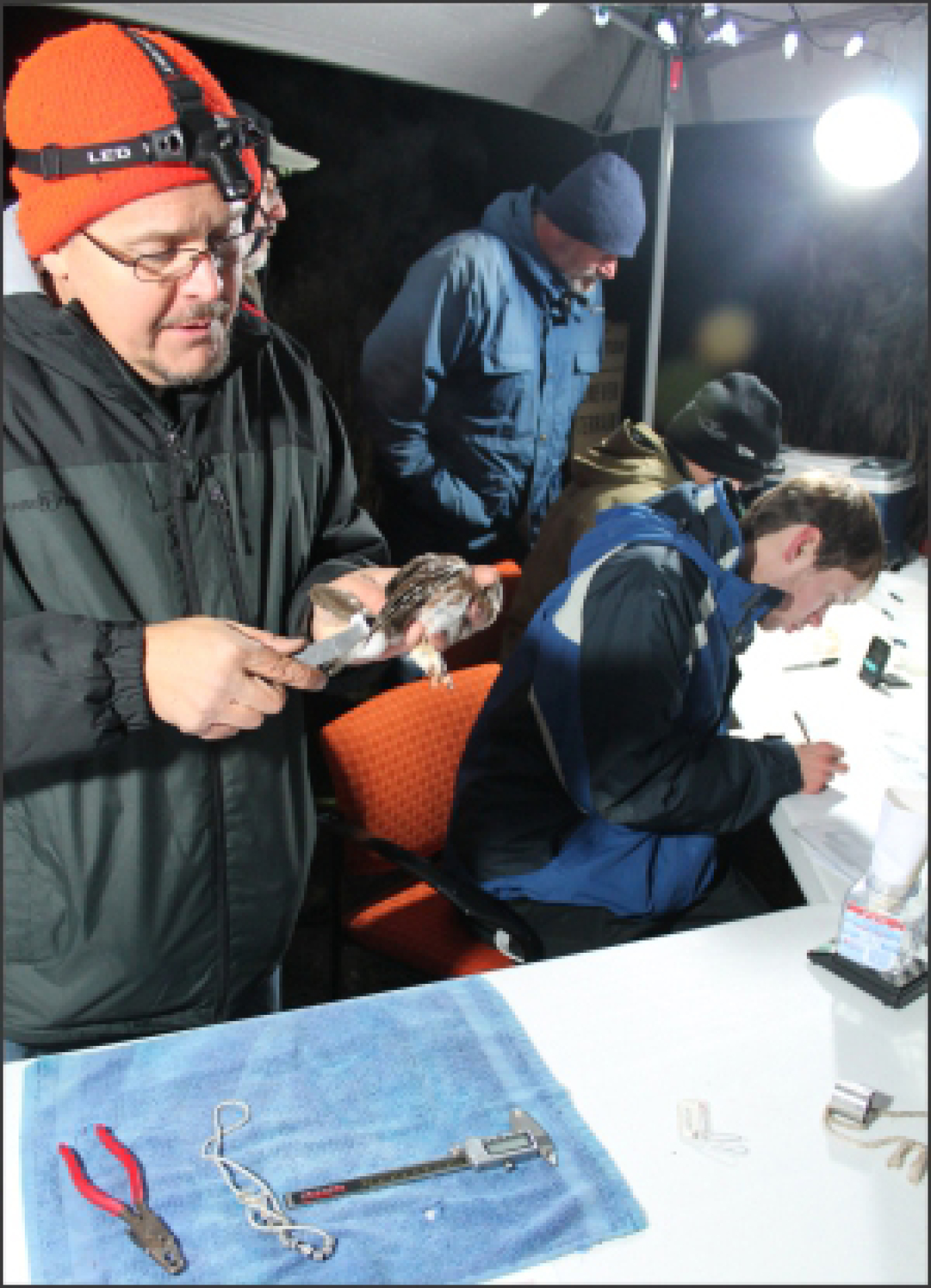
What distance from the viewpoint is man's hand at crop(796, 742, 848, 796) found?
1.83m

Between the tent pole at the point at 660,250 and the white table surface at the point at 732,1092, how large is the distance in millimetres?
1490

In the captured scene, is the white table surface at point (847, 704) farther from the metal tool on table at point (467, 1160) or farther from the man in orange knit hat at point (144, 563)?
the man in orange knit hat at point (144, 563)

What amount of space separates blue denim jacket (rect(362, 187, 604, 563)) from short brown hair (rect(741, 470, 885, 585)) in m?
0.58

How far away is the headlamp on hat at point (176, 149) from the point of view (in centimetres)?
107

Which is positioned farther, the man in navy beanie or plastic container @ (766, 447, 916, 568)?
plastic container @ (766, 447, 916, 568)

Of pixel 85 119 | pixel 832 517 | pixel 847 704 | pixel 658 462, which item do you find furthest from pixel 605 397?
pixel 85 119

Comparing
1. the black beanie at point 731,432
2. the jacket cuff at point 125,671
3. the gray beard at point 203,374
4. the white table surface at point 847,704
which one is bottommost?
the white table surface at point 847,704

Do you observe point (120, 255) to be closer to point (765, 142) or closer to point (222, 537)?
point (222, 537)

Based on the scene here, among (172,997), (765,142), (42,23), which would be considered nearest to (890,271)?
(765,142)

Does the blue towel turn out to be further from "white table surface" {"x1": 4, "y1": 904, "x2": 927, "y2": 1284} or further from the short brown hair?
the short brown hair

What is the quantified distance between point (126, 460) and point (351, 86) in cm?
111

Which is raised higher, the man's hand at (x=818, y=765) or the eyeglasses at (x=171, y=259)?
the eyeglasses at (x=171, y=259)

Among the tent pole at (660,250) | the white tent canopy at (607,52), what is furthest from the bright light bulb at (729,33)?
the tent pole at (660,250)

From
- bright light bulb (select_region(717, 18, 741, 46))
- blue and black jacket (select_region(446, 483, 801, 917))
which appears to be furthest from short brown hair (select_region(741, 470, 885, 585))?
bright light bulb (select_region(717, 18, 741, 46))
